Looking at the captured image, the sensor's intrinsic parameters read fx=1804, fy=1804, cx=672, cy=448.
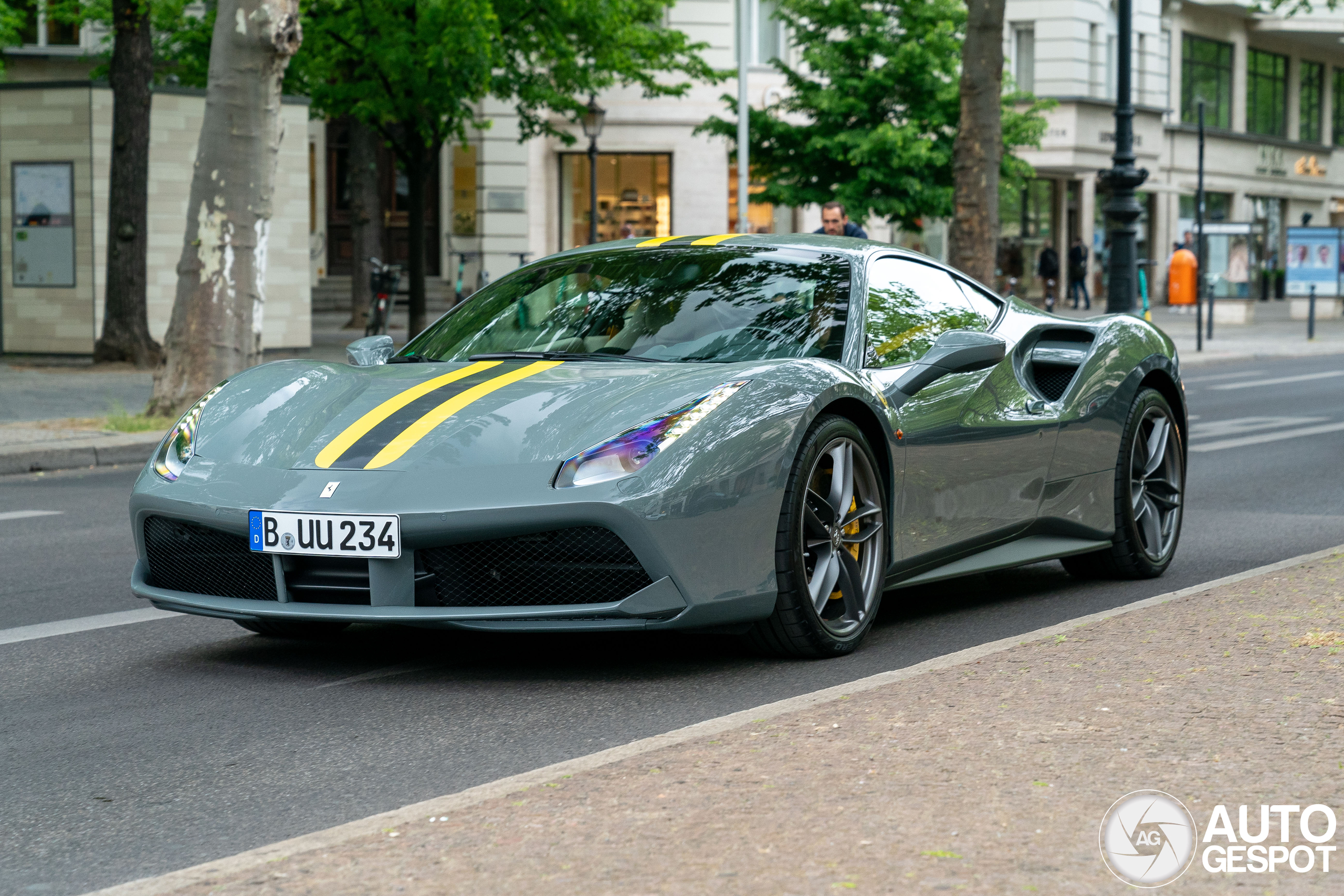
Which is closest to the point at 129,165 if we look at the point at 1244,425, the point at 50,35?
the point at 1244,425

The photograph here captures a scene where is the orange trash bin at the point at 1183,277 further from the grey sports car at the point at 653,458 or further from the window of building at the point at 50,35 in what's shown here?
the grey sports car at the point at 653,458

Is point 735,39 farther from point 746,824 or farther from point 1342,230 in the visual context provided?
point 746,824

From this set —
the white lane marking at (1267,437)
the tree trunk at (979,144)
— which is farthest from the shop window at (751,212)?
the white lane marking at (1267,437)

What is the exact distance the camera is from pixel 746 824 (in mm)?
3385

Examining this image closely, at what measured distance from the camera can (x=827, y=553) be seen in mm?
5316

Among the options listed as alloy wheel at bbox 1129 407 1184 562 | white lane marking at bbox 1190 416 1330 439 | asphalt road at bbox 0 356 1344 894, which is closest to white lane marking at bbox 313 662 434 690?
asphalt road at bbox 0 356 1344 894

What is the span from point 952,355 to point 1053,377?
0.98 metres

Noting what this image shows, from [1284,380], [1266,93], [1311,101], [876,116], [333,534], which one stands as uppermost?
[1311,101]

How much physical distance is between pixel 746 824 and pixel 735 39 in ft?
118

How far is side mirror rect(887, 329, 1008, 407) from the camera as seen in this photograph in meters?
5.83

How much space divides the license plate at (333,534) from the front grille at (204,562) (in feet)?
0.35

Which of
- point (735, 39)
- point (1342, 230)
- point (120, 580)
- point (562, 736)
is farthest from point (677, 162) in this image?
point (562, 736)

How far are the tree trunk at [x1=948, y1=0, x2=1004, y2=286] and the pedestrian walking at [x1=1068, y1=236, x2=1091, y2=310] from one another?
72.0 ft

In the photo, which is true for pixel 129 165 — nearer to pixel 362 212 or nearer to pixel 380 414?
pixel 362 212
